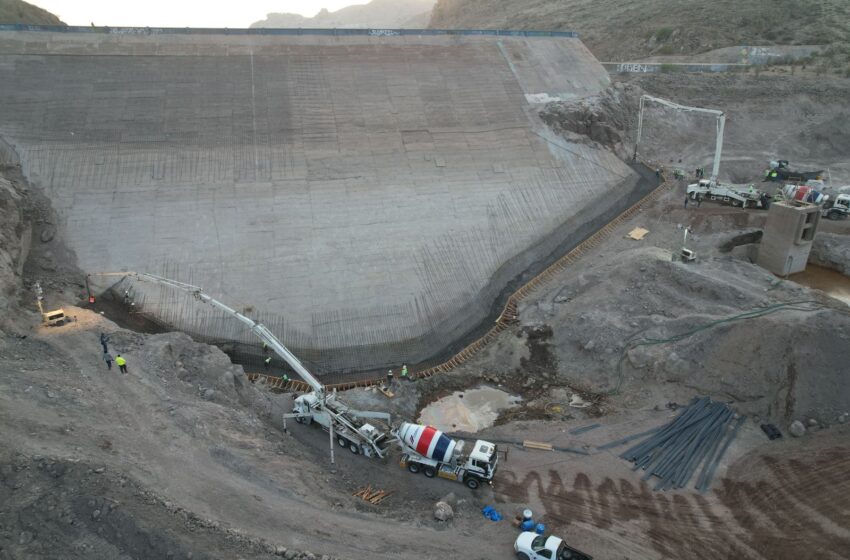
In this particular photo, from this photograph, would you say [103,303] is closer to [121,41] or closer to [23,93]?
[23,93]

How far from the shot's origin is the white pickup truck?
13.7m

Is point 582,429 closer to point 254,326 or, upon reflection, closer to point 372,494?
point 372,494

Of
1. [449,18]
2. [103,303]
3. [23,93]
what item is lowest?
[103,303]

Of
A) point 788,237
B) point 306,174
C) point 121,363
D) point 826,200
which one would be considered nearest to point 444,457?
point 121,363

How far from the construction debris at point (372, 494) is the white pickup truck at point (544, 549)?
4.24 metres

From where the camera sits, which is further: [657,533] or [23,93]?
[23,93]

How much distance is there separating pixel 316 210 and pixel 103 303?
1035cm

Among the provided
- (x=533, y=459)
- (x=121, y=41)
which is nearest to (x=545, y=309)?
(x=533, y=459)

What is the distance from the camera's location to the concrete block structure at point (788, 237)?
84.7 ft

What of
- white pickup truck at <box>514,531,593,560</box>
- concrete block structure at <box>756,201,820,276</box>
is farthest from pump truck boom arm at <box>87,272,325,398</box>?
concrete block structure at <box>756,201,820,276</box>

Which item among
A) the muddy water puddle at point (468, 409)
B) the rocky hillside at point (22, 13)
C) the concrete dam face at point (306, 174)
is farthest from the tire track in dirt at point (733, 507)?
the rocky hillside at point (22, 13)

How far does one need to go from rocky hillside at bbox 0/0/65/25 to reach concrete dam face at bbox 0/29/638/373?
28.1m

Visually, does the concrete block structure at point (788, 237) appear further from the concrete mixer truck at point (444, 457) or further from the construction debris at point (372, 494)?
the construction debris at point (372, 494)

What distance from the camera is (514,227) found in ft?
102
